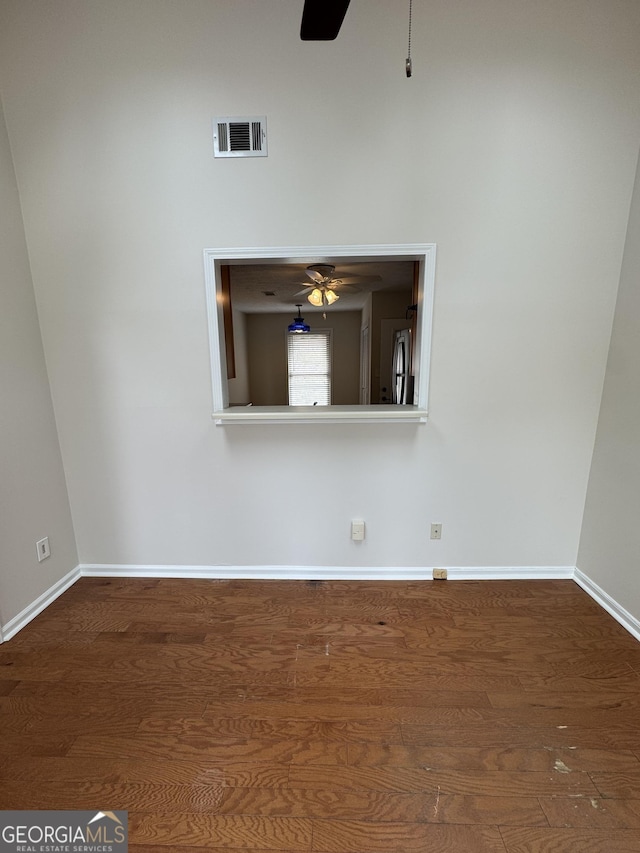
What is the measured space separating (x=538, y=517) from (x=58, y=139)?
3499 millimetres

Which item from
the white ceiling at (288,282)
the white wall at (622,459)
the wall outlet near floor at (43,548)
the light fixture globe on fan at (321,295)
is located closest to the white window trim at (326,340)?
the white ceiling at (288,282)

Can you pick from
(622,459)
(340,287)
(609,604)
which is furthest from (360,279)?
(609,604)

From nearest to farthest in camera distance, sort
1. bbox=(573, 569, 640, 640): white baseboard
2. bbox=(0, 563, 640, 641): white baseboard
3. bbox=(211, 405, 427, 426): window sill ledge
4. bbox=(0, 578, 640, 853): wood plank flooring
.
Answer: bbox=(0, 578, 640, 853): wood plank flooring
bbox=(573, 569, 640, 640): white baseboard
bbox=(211, 405, 427, 426): window sill ledge
bbox=(0, 563, 640, 641): white baseboard

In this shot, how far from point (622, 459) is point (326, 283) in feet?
9.69

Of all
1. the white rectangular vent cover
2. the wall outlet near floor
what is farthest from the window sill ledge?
the white rectangular vent cover

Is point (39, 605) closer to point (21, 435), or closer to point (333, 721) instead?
point (21, 435)

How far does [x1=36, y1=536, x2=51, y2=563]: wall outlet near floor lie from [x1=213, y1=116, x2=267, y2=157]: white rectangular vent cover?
240 cm

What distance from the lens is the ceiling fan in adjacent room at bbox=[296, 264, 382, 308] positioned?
3202 millimetres

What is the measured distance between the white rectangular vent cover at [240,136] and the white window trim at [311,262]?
0.47 meters

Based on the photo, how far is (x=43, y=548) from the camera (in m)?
2.08

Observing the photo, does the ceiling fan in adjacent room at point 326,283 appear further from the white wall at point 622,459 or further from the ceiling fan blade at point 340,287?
the white wall at point 622,459

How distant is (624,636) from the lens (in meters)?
1.81

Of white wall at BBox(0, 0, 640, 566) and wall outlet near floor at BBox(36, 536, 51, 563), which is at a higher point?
white wall at BBox(0, 0, 640, 566)

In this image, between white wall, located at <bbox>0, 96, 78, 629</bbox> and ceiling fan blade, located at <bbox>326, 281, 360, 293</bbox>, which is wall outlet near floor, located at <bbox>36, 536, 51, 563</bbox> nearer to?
white wall, located at <bbox>0, 96, 78, 629</bbox>
